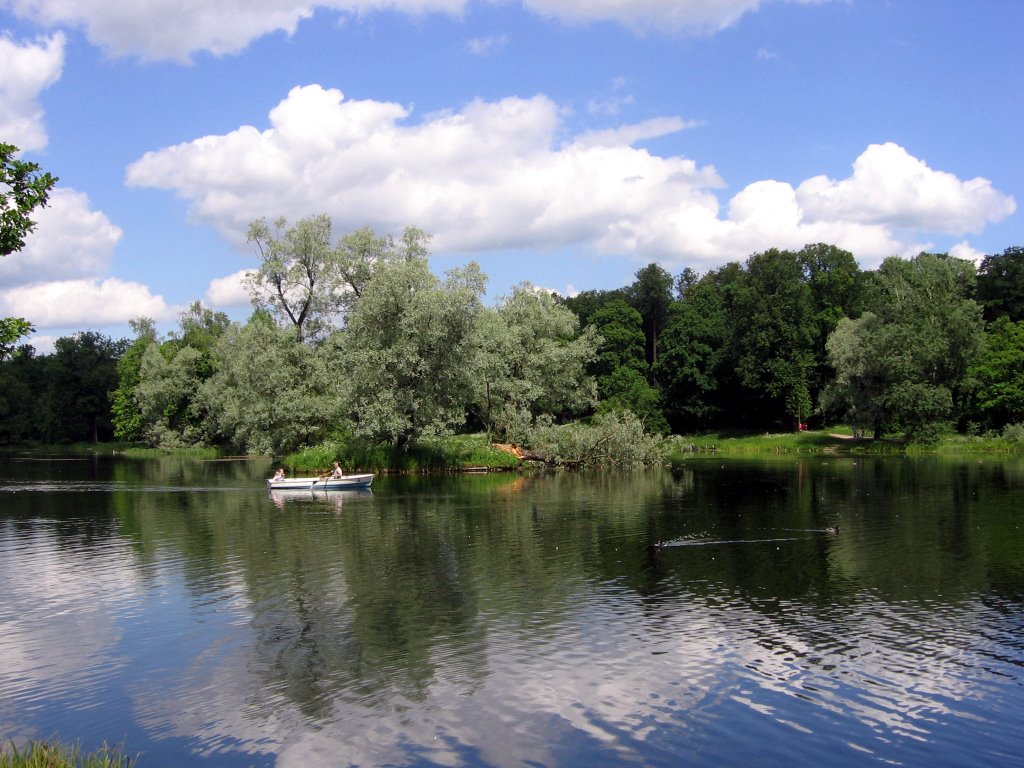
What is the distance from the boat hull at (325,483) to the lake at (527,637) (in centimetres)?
1357

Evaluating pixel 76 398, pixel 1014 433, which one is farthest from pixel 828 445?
pixel 76 398

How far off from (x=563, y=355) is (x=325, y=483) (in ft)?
109

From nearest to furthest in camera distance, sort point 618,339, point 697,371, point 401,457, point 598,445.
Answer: point 401,457 → point 598,445 → point 697,371 → point 618,339

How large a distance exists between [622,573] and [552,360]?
54.3 meters

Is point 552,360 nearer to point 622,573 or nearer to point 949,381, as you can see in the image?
point 949,381

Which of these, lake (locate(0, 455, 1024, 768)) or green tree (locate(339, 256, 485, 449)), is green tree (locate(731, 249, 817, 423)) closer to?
green tree (locate(339, 256, 485, 449))

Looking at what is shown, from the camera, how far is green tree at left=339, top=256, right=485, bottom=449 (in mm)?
61312

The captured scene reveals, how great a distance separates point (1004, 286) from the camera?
101 metres

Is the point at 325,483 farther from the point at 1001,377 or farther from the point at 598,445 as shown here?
the point at 1001,377

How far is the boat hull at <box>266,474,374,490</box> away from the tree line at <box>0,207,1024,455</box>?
6.51 m

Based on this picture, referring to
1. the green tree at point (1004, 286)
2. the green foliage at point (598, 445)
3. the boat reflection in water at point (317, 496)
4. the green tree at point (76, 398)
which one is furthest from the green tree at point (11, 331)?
the green tree at point (76, 398)

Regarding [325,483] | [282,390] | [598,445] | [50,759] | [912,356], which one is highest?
[912,356]

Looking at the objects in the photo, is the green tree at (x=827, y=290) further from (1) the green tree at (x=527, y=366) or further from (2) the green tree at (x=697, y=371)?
(1) the green tree at (x=527, y=366)

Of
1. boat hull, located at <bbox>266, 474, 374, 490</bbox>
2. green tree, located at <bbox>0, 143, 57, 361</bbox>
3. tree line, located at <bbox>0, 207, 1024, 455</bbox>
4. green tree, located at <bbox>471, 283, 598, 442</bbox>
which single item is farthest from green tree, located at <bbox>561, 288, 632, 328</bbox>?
green tree, located at <bbox>0, 143, 57, 361</bbox>
